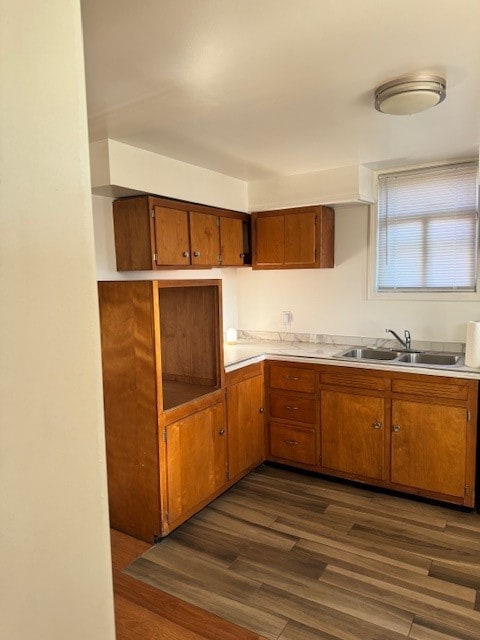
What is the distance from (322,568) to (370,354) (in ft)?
5.77

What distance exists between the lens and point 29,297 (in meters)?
0.50

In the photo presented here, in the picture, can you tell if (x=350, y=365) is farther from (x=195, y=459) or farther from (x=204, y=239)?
(x=204, y=239)

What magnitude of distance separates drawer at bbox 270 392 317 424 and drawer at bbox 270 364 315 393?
73 mm

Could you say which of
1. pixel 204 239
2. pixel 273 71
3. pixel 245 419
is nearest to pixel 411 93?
pixel 273 71

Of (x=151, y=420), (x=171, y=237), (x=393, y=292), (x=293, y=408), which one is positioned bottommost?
(x=293, y=408)

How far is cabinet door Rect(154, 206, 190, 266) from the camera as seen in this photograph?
3.03 m

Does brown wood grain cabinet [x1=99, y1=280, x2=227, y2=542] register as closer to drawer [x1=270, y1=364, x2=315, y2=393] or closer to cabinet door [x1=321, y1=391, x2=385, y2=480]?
drawer [x1=270, y1=364, x2=315, y2=393]

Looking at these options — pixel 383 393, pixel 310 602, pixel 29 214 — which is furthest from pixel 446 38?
pixel 310 602

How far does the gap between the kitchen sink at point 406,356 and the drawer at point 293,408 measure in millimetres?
454

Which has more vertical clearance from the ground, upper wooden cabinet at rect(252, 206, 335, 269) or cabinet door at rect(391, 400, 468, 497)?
upper wooden cabinet at rect(252, 206, 335, 269)

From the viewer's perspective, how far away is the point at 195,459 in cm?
293

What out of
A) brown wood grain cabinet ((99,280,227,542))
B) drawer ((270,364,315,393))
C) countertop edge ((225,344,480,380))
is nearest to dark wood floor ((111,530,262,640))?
brown wood grain cabinet ((99,280,227,542))

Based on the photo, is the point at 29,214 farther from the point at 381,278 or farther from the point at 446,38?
the point at 381,278

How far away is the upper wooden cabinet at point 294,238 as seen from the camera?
3.66 m
